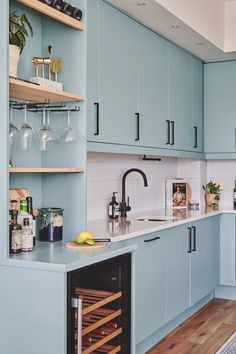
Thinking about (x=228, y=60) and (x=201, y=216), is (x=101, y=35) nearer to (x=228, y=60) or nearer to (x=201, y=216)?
(x=201, y=216)

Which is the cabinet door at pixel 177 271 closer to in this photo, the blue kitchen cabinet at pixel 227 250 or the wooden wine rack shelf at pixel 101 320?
the blue kitchen cabinet at pixel 227 250

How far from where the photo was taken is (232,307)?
174 inches

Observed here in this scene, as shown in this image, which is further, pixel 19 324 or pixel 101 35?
pixel 101 35

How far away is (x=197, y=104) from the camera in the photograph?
4.73 meters

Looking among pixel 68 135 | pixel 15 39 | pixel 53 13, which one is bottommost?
pixel 68 135

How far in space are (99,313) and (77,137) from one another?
890mm

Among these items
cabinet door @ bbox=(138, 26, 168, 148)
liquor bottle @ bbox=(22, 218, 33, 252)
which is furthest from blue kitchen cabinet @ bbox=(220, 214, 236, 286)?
liquor bottle @ bbox=(22, 218, 33, 252)

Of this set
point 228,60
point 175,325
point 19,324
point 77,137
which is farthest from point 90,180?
point 228,60

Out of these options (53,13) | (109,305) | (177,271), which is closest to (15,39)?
(53,13)

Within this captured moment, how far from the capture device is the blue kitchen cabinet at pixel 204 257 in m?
4.04

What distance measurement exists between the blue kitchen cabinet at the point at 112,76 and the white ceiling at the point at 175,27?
88 mm

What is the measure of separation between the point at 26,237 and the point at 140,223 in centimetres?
134

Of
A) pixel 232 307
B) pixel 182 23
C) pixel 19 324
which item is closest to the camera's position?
pixel 19 324

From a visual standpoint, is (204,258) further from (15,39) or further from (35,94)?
(15,39)
